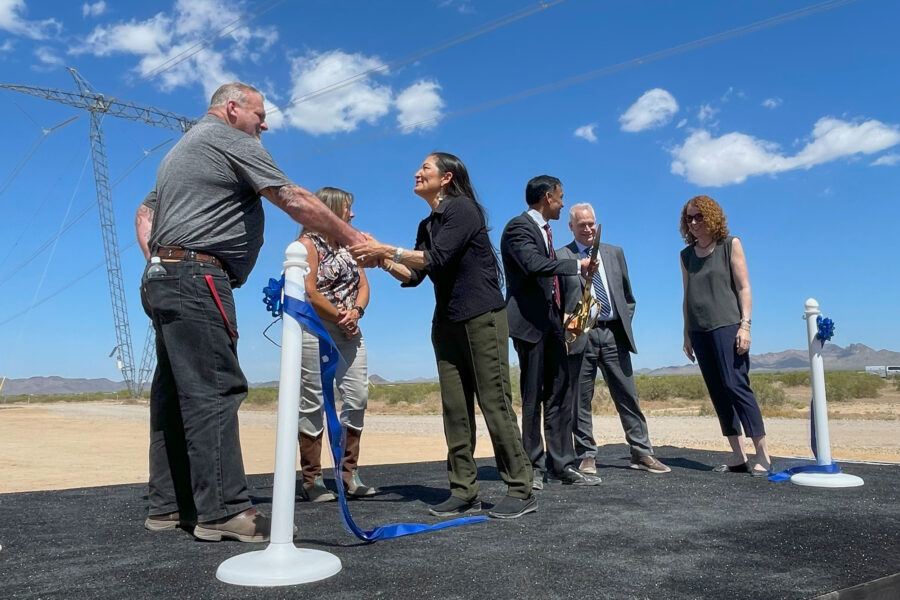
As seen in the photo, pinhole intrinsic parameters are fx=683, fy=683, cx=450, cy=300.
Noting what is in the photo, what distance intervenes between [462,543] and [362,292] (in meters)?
2.13

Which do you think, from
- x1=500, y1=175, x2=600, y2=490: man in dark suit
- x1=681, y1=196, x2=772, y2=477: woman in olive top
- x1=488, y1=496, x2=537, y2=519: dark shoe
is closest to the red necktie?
x1=500, y1=175, x2=600, y2=490: man in dark suit

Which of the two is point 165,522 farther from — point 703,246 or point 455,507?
point 703,246

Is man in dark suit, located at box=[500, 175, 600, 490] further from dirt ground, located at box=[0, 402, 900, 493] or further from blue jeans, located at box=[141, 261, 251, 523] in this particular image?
dirt ground, located at box=[0, 402, 900, 493]

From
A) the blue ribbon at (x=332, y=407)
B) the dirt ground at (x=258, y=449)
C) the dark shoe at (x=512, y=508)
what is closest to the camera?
the blue ribbon at (x=332, y=407)

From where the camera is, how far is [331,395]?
111 inches

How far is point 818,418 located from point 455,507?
9.21 feet

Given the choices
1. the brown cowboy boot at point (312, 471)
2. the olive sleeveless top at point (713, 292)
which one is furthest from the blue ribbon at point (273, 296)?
the olive sleeveless top at point (713, 292)

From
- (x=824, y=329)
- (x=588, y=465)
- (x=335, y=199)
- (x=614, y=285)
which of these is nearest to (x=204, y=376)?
(x=335, y=199)

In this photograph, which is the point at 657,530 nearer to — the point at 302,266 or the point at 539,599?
the point at 539,599

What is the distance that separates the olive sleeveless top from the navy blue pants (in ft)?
0.23

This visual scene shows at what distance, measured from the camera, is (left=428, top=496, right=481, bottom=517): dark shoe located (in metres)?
3.48

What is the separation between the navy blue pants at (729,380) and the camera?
193 inches

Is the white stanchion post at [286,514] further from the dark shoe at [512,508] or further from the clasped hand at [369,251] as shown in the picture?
the dark shoe at [512,508]

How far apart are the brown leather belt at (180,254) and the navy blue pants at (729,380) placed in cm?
364
